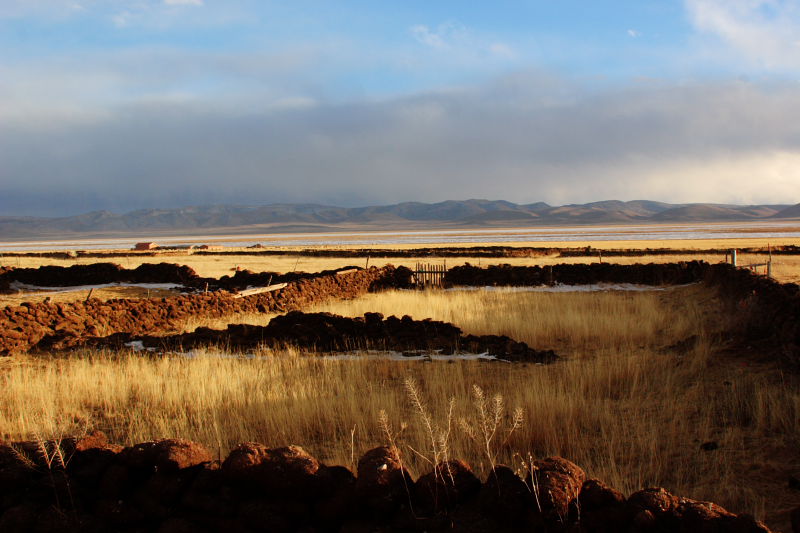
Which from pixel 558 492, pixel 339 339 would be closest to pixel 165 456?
pixel 558 492

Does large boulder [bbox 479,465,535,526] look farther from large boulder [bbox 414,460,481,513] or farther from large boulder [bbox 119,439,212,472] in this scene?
large boulder [bbox 119,439,212,472]

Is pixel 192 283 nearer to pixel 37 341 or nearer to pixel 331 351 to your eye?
pixel 37 341

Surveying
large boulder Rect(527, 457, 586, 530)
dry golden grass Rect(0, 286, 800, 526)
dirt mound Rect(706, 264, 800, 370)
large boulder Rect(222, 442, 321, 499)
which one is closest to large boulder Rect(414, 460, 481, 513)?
dry golden grass Rect(0, 286, 800, 526)

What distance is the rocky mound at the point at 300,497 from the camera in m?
2.91

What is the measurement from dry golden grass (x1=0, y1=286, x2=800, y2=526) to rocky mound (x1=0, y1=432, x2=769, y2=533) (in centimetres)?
38

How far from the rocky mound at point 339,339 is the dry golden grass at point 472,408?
2.38 feet

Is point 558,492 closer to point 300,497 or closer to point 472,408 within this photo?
point 300,497

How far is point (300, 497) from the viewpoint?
3230 millimetres

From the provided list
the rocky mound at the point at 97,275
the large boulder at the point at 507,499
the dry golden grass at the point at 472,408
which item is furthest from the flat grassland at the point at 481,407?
the rocky mound at the point at 97,275

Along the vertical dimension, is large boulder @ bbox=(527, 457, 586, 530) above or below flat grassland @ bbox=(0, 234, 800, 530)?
above

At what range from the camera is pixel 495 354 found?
29.7ft

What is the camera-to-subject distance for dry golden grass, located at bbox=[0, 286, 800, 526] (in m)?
4.66

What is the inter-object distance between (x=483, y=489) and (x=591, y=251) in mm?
37281

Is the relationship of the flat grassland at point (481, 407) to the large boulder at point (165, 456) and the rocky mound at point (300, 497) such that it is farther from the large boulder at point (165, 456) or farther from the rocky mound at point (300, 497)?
the large boulder at point (165, 456)
